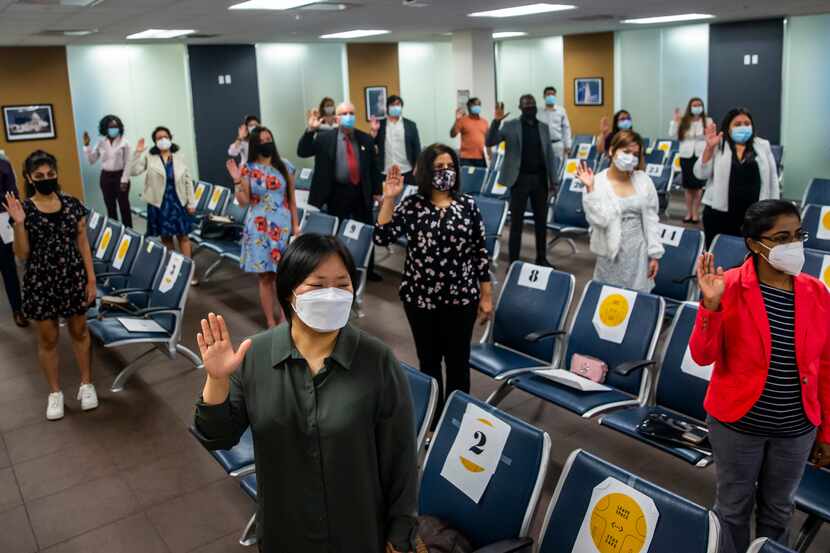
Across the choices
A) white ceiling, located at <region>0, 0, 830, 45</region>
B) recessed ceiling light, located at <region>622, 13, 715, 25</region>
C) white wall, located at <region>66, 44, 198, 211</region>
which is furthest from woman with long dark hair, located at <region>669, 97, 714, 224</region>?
white wall, located at <region>66, 44, 198, 211</region>

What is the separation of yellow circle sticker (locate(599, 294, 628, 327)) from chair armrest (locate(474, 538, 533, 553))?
1.98 m

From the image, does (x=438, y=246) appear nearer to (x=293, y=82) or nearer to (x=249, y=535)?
(x=249, y=535)

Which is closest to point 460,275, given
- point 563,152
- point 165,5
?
point 165,5

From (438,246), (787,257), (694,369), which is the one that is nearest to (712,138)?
(694,369)

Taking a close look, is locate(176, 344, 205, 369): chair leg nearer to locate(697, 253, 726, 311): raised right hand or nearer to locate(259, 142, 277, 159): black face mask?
locate(259, 142, 277, 159): black face mask

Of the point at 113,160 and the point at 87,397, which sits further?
the point at 113,160

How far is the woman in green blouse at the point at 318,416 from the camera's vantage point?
2.04 meters

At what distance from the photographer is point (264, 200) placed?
6.12 m

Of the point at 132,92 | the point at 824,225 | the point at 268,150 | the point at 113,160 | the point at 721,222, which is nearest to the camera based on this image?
the point at 721,222

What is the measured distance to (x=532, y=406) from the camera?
4.92 meters

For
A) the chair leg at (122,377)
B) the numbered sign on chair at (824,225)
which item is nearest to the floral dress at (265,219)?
the chair leg at (122,377)

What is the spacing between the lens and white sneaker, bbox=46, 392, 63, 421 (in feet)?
16.9

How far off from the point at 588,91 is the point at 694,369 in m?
13.3

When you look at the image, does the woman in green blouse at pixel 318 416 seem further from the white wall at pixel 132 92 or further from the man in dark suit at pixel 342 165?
the white wall at pixel 132 92
